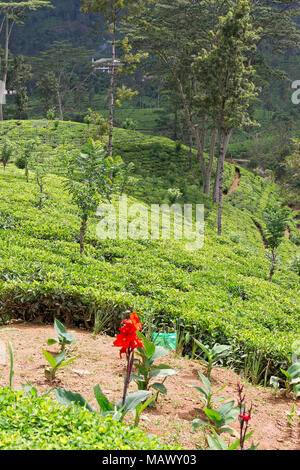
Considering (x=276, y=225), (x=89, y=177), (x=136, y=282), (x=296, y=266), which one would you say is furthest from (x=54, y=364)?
(x=296, y=266)

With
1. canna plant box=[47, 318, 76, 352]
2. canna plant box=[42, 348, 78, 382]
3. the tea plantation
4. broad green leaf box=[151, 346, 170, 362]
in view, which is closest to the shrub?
the tea plantation

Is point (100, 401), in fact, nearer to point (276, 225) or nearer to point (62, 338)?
point (62, 338)

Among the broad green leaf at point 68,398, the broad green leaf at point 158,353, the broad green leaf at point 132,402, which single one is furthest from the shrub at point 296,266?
the broad green leaf at point 68,398

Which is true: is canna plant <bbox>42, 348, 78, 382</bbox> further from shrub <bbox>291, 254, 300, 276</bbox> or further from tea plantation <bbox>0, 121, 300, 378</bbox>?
shrub <bbox>291, 254, 300, 276</bbox>

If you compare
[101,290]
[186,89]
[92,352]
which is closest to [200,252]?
[101,290]

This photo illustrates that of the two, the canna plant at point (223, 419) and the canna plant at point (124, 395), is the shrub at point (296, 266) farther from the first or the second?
the canna plant at point (124, 395)

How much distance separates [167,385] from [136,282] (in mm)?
2773

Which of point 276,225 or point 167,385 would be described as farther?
point 276,225

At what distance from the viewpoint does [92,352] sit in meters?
4.33

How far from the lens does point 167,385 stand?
390cm

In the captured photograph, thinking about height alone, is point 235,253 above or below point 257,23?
below

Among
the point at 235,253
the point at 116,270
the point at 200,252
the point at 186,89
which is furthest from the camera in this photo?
the point at 186,89
